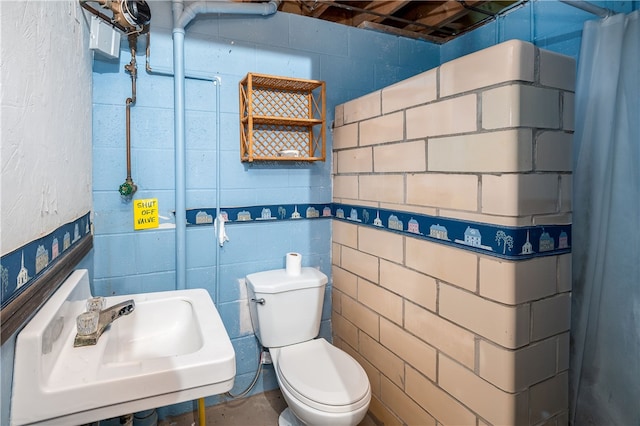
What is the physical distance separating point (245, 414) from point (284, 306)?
0.64 m

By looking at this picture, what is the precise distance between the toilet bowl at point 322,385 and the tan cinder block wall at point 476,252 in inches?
10.2

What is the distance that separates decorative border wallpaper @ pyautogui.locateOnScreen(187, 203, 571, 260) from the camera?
117cm

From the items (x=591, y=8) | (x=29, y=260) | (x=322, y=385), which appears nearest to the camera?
(x=29, y=260)

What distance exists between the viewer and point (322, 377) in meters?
1.58

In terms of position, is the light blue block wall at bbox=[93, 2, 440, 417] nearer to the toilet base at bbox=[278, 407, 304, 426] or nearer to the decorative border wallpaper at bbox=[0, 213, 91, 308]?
the toilet base at bbox=[278, 407, 304, 426]

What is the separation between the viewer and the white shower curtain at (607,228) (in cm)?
141

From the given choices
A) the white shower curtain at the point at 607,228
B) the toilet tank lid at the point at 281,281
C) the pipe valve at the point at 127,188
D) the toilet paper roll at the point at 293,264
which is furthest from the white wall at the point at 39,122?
the white shower curtain at the point at 607,228

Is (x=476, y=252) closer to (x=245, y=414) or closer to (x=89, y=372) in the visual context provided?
(x=89, y=372)

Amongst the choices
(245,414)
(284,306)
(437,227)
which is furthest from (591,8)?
(245,414)

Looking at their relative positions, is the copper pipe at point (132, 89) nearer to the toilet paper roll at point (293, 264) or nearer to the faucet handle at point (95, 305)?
the faucet handle at point (95, 305)

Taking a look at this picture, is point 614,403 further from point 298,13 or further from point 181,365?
point 298,13

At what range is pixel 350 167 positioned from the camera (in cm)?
202

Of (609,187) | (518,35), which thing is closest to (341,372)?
(609,187)

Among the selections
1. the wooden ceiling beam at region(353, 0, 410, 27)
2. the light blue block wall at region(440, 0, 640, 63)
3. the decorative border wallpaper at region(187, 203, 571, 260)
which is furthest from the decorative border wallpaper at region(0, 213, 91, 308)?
the light blue block wall at region(440, 0, 640, 63)
